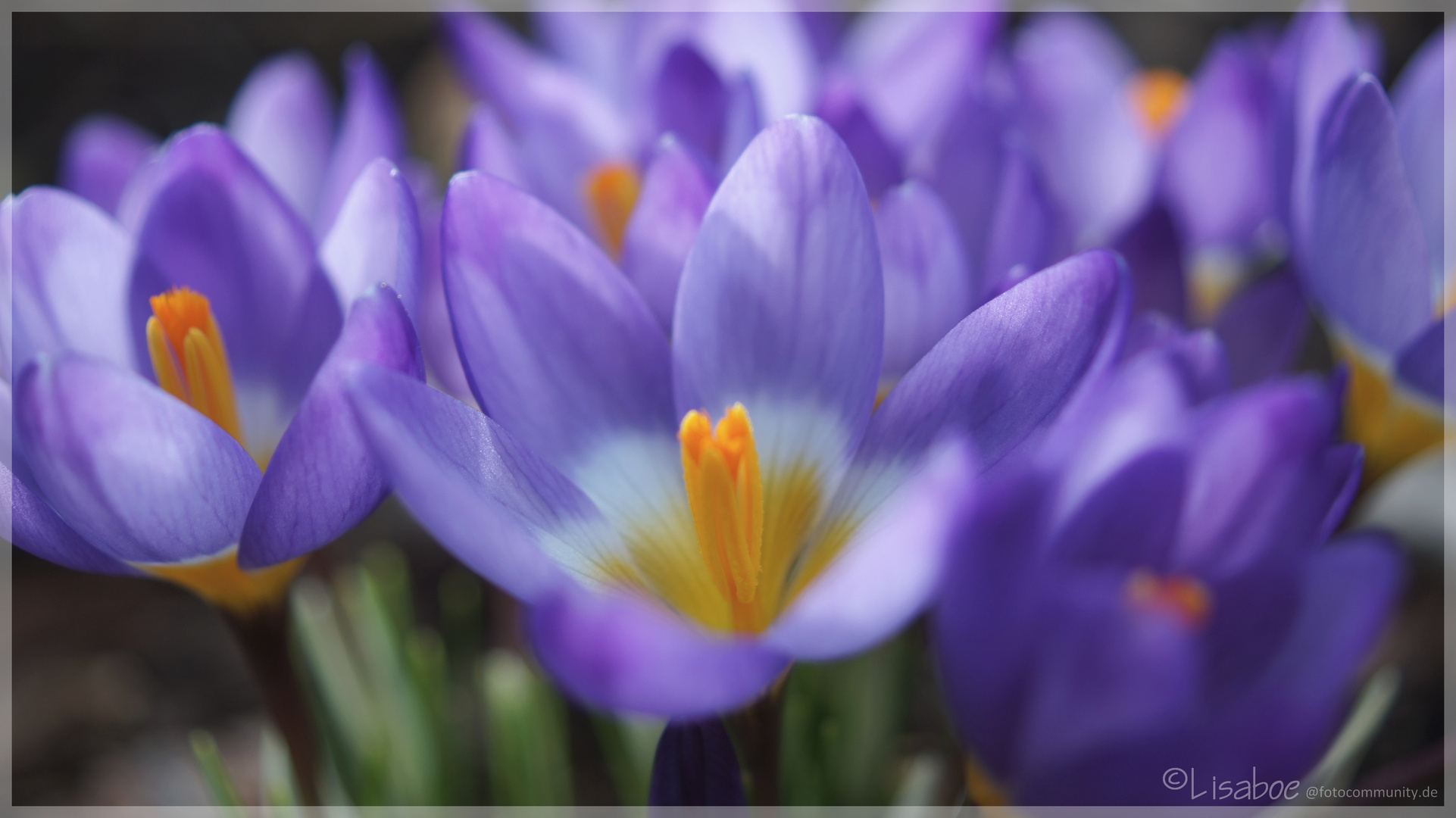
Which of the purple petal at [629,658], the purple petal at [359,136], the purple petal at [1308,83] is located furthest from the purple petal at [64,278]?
the purple petal at [1308,83]

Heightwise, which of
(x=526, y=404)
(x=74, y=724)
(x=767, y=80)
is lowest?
(x=74, y=724)

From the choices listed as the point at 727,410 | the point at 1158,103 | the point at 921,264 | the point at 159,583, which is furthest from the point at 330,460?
the point at 159,583

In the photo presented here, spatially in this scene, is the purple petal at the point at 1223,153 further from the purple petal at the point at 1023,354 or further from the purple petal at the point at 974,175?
the purple petal at the point at 1023,354

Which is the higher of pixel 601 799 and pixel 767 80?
pixel 767 80

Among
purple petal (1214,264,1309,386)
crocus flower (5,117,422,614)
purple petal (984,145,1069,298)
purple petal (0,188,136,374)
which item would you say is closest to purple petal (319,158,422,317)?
crocus flower (5,117,422,614)

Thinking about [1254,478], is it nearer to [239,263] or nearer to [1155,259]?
[1155,259]

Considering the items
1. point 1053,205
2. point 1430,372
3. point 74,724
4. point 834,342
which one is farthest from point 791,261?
point 74,724

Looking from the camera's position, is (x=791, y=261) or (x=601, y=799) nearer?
(x=791, y=261)

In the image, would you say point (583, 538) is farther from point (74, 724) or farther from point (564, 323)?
point (74, 724)
